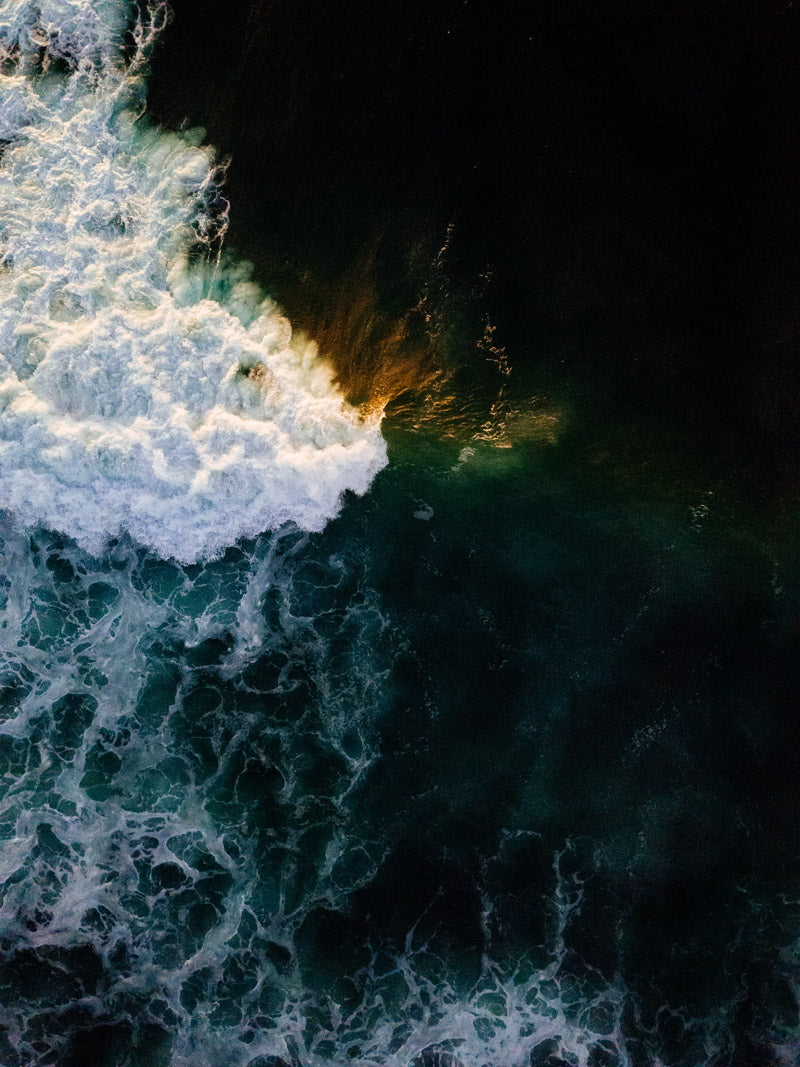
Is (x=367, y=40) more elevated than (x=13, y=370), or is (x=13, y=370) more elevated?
(x=367, y=40)

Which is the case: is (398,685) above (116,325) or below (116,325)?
below

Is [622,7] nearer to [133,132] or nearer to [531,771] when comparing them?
[133,132]

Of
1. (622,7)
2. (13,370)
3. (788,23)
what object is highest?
(788,23)

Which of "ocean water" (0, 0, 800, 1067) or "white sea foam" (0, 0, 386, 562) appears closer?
"white sea foam" (0, 0, 386, 562)

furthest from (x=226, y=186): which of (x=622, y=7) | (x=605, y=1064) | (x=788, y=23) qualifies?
(x=605, y=1064)

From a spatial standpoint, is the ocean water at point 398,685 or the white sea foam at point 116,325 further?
the ocean water at point 398,685
